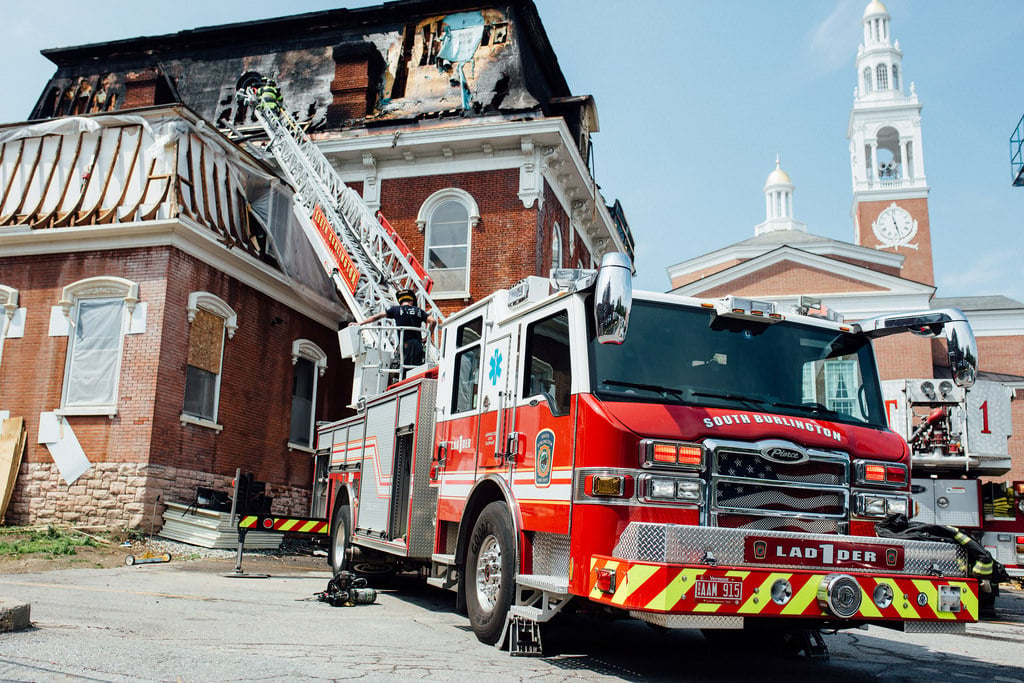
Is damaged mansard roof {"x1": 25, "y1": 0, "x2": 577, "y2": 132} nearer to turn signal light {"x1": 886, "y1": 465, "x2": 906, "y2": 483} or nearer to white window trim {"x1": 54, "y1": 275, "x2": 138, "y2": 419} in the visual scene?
white window trim {"x1": 54, "y1": 275, "x2": 138, "y2": 419}

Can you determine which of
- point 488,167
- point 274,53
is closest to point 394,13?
point 274,53

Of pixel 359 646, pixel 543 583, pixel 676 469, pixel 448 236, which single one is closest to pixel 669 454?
pixel 676 469

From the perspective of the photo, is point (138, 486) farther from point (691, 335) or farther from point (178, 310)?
point (691, 335)

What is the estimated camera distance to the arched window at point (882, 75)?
63.8 metres

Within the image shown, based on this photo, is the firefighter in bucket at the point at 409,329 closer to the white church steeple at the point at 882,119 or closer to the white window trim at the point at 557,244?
the white window trim at the point at 557,244

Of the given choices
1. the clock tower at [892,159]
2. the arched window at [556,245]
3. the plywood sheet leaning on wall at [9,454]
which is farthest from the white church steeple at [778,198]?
the plywood sheet leaning on wall at [9,454]

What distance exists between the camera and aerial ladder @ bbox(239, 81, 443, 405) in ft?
42.9

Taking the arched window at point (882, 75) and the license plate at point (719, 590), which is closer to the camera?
the license plate at point (719, 590)

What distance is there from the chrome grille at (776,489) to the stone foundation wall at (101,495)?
1099cm

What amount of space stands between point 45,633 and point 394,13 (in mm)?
19191

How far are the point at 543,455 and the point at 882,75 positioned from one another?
66.9 meters

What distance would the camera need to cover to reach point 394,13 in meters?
22.3

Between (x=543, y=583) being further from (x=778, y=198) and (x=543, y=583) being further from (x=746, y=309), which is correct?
(x=778, y=198)

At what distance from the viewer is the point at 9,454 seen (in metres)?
14.4
